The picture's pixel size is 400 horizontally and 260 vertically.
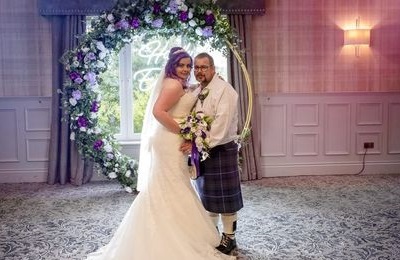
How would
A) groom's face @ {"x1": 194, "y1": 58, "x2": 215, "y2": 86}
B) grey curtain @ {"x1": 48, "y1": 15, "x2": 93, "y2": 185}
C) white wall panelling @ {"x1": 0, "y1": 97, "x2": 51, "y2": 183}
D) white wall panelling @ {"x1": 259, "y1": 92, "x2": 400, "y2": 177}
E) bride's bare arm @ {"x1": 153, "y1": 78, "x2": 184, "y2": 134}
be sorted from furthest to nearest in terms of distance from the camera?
white wall panelling @ {"x1": 259, "y1": 92, "x2": 400, "y2": 177} < white wall panelling @ {"x1": 0, "y1": 97, "x2": 51, "y2": 183} < grey curtain @ {"x1": 48, "y1": 15, "x2": 93, "y2": 185} < groom's face @ {"x1": 194, "y1": 58, "x2": 215, "y2": 86} < bride's bare arm @ {"x1": 153, "y1": 78, "x2": 184, "y2": 134}

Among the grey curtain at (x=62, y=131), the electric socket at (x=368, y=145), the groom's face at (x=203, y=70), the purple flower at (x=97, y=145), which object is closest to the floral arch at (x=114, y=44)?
the purple flower at (x=97, y=145)

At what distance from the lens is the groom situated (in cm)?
314

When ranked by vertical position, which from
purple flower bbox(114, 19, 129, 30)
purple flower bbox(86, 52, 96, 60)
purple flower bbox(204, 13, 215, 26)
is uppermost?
purple flower bbox(204, 13, 215, 26)

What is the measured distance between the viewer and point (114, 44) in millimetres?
4801

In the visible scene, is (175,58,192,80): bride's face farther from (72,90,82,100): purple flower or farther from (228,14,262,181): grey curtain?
(228,14,262,181): grey curtain

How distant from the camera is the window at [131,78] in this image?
18.4ft

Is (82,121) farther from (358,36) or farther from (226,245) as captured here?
(358,36)

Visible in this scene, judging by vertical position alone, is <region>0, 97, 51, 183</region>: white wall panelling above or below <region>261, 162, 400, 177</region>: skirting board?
above

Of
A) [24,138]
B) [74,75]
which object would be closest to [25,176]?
[24,138]

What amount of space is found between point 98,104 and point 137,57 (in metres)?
1.07

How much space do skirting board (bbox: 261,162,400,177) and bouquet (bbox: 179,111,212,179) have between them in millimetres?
2799

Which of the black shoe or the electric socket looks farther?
the electric socket

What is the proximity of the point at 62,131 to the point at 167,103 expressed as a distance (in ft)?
8.96

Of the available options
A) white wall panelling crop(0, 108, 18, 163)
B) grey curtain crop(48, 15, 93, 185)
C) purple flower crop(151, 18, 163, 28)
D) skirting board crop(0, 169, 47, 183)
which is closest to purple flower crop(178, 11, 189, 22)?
purple flower crop(151, 18, 163, 28)
